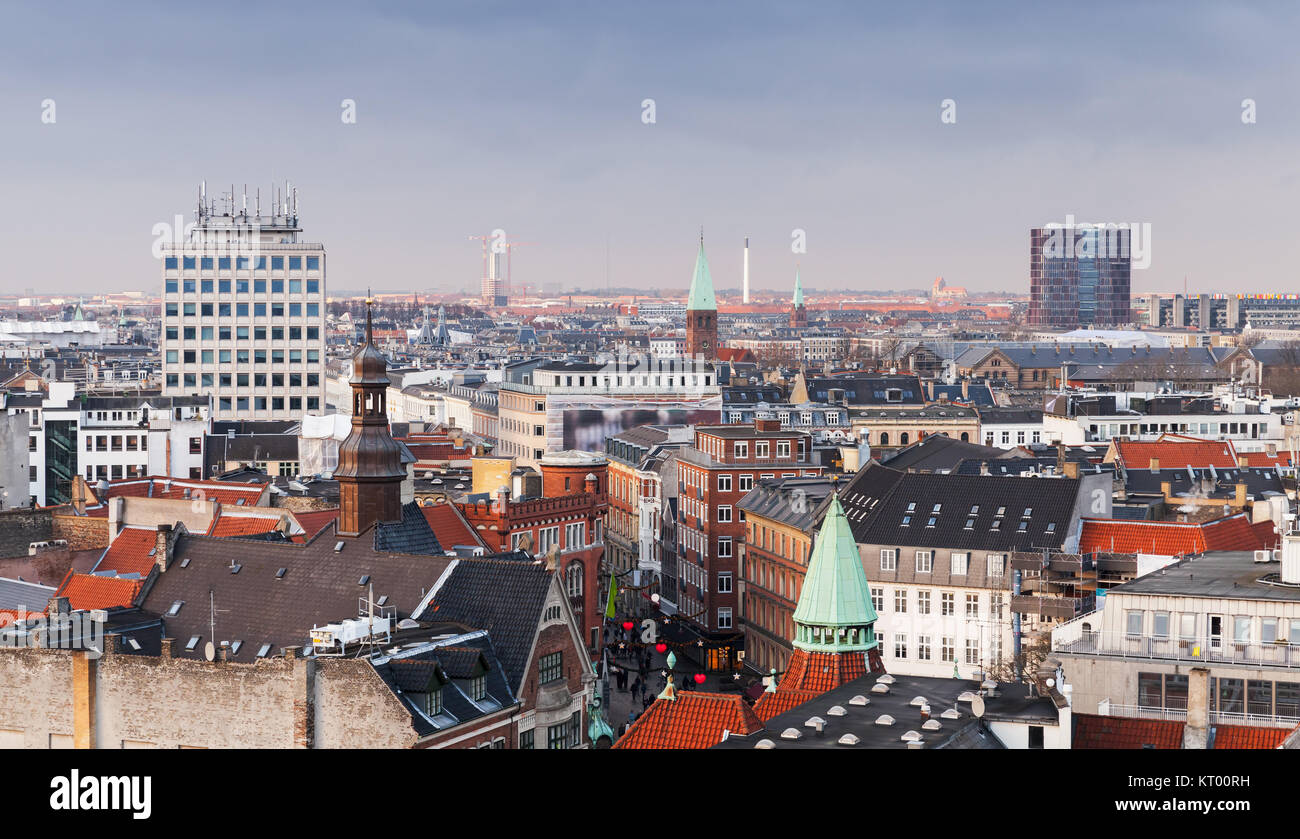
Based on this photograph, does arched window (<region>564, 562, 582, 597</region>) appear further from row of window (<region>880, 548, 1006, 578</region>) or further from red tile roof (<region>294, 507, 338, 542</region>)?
row of window (<region>880, 548, 1006, 578</region>)

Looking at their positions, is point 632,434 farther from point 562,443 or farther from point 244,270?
point 244,270

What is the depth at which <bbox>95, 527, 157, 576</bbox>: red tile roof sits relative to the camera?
2446 inches

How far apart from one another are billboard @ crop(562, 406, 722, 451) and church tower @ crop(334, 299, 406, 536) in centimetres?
7351

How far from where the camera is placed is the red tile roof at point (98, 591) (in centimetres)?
5397

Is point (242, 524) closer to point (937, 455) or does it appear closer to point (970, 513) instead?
point (970, 513)

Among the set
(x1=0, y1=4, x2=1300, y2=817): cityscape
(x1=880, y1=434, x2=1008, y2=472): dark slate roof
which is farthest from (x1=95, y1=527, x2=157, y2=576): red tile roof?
(x1=880, y1=434, x2=1008, y2=472): dark slate roof

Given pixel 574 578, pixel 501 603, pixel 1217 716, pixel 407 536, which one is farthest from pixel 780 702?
pixel 574 578

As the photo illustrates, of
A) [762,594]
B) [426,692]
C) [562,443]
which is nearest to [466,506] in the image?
[762,594]

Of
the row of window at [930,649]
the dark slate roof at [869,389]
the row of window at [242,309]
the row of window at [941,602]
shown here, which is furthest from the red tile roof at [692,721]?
the dark slate roof at [869,389]

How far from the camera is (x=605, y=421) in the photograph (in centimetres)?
13212

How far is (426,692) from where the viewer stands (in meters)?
37.7

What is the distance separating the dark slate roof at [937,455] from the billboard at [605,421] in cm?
3039

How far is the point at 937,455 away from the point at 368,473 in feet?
158

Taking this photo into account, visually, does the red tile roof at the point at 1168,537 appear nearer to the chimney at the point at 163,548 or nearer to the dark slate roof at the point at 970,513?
the dark slate roof at the point at 970,513
